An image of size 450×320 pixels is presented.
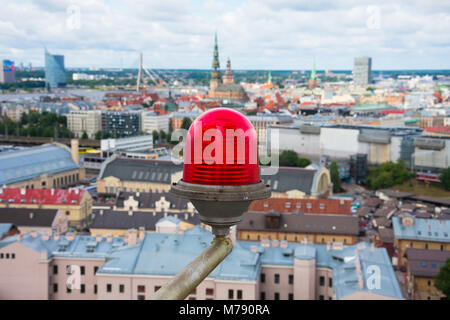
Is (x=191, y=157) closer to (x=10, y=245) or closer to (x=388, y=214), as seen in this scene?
(x=10, y=245)

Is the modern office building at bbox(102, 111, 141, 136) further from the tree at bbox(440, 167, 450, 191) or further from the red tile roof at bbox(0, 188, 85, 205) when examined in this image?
the red tile roof at bbox(0, 188, 85, 205)

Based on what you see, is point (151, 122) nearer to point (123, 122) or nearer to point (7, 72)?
point (123, 122)

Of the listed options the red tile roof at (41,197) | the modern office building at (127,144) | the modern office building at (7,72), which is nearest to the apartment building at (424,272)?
the red tile roof at (41,197)

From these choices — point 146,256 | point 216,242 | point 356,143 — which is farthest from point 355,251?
point 356,143

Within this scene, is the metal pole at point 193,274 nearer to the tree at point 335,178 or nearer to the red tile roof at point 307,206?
the red tile roof at point 307,206

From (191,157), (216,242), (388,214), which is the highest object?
(191,157)

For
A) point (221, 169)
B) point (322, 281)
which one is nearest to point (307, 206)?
point (322, 281)

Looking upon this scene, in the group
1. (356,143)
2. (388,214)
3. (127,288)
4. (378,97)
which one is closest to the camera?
(127,288)
